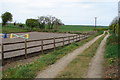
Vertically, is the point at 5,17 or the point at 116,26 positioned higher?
the point at 5,17

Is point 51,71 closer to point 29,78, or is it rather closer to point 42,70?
point 42,70

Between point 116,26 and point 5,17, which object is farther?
point 5,17

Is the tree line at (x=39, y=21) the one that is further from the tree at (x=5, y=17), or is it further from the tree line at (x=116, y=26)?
the tree line at (x=116, y=26)

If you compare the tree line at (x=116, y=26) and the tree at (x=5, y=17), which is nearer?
the tree line at (x=116, y=26)

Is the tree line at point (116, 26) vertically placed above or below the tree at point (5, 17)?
below

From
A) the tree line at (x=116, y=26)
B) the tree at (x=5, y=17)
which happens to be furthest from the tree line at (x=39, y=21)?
the tree line at (x=116, y=26)

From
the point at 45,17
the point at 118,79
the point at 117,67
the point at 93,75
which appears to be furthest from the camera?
the point at 45,17

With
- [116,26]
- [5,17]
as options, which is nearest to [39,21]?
[5,17]

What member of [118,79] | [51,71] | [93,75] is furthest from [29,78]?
[118,79]

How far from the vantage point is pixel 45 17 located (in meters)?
95.5

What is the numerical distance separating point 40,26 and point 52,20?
9448 mm

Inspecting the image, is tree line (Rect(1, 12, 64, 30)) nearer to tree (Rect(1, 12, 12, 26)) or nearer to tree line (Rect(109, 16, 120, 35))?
tree (Rect(1, 12, 12, 26))

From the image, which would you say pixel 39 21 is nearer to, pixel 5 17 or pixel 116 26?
pixel 5 17

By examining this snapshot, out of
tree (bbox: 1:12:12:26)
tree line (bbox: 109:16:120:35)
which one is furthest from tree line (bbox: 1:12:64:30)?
tree line (bbox: 109:16:120:35)
